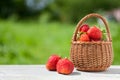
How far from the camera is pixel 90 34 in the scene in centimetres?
194

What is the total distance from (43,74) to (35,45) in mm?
4048

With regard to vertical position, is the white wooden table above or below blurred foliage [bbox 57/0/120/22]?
below

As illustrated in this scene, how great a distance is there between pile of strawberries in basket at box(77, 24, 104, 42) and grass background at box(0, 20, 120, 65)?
2.37 m

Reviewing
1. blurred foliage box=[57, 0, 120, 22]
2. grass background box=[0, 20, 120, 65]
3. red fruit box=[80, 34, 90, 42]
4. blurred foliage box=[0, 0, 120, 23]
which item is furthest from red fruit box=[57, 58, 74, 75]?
blurred foliage box=[57, 0, 120, 22]

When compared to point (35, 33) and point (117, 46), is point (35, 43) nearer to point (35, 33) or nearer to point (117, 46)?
point (35, 33)

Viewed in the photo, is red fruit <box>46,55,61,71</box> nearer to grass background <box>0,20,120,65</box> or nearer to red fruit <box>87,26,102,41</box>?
red fruit <box>87,26,102,41</box>

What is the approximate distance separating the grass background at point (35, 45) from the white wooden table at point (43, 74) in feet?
7.67

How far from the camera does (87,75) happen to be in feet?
6.19

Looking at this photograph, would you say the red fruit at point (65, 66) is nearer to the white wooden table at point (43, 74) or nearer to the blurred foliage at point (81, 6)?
the white wooden table at point (43, 74)

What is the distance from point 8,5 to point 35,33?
619cm

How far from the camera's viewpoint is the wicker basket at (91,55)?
1940 millimetres

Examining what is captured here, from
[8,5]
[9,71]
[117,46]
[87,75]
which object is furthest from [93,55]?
[8,5]

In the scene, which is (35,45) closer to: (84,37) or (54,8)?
(84,37)

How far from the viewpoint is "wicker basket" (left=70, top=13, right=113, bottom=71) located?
1.94 meters
